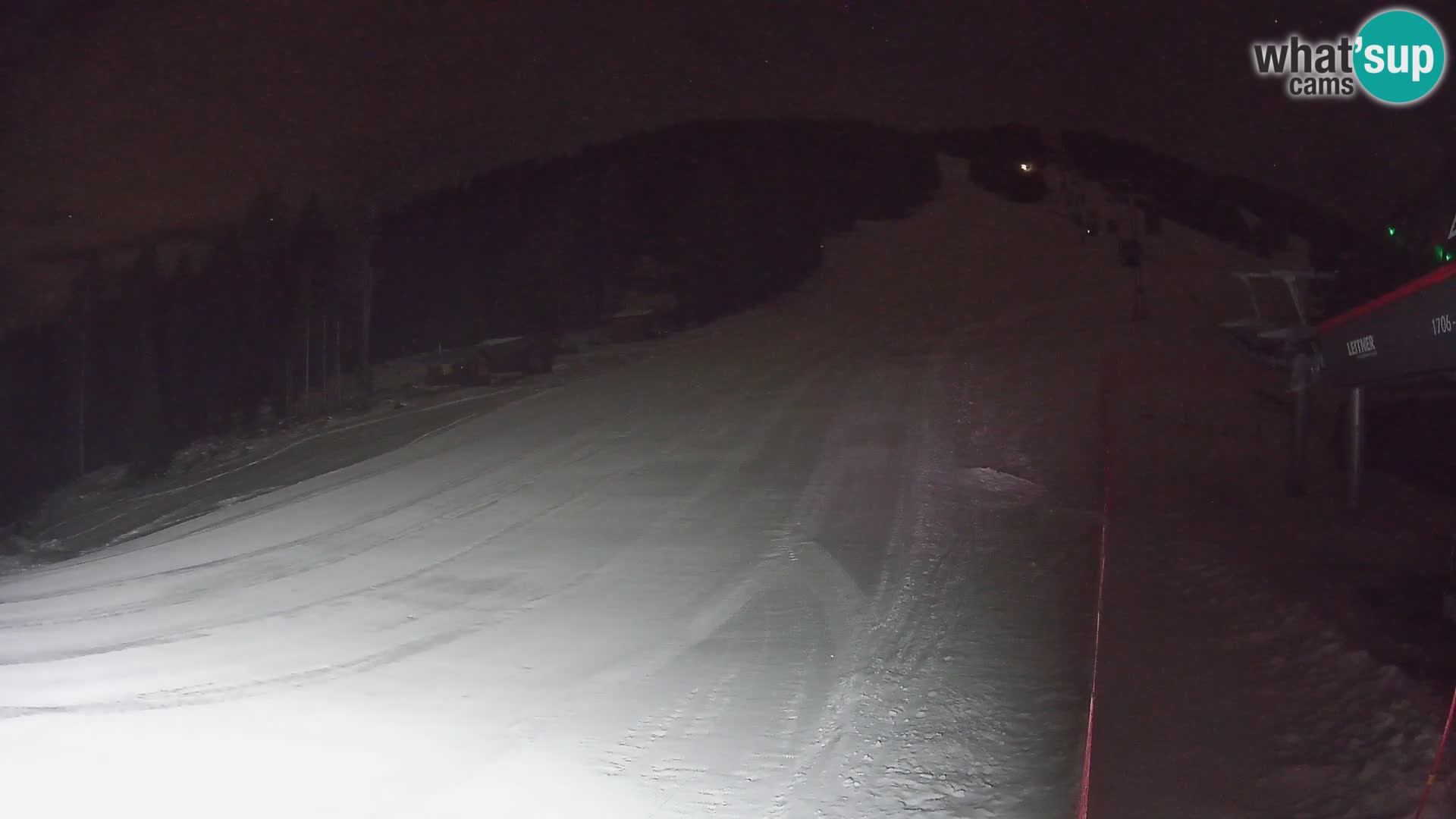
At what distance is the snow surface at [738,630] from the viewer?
5324 mm

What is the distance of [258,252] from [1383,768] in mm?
55895

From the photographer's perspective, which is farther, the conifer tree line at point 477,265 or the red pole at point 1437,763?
the conifer tree line at point 477,265

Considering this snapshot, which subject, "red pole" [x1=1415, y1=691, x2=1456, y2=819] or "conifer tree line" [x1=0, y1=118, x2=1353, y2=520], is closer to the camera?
"red pole" [x1=1415, y1=691, x2=1456, y2=819]

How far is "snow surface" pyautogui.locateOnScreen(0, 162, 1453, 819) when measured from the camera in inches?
210

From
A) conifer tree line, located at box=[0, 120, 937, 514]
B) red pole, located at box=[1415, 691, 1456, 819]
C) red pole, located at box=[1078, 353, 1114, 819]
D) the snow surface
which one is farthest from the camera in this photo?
conifer tree line, located at box=[0, 120, 937, 514]

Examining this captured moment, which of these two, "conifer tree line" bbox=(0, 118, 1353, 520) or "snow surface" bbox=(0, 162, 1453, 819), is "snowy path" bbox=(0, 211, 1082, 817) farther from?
"conifer tree line" bbox=(0, 118, 1353, 520)

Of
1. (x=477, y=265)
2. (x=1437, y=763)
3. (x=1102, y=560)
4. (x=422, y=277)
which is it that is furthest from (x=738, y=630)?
(x=422, y=277)

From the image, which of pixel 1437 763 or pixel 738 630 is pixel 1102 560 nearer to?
pixel 738 630

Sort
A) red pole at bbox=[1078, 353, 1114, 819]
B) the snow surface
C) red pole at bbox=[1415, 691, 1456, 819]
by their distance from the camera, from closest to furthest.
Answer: red pole at bbox=[1415, 691, 1456, 819] → red pole at bbox=[1078, 353, 1114, 819] → the snow surface

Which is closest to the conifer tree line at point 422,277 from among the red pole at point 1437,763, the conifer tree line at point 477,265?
the conifer tree line at point 477,265

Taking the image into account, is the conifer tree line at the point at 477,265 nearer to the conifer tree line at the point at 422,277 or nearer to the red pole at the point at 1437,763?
the conifer tree line at the point at 422,277

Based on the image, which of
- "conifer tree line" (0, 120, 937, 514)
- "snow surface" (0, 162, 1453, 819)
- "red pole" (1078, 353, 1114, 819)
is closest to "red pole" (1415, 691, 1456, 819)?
"snow surface" (0, 162, 1453, 819)

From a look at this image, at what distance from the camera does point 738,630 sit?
766cm

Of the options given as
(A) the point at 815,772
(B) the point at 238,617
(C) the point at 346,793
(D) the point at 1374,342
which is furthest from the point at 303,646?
(D) the point at 1374,342
